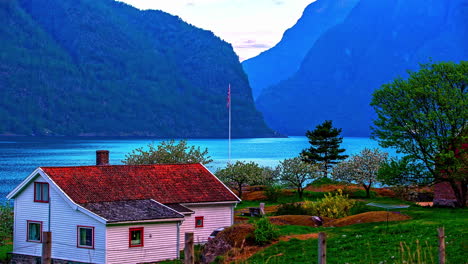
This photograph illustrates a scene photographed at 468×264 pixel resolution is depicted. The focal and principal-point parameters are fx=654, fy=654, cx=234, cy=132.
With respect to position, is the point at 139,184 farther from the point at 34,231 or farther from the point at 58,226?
the point at 34,231

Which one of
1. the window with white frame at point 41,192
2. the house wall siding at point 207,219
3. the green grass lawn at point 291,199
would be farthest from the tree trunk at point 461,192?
the window with white frame at point 41,192

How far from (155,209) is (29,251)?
354 inches

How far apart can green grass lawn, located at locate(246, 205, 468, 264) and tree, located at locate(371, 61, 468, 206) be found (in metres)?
15.5

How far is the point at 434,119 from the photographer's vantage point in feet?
169

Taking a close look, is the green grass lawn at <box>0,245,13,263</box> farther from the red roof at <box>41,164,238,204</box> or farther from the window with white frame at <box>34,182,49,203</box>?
the red roof at <box>41,164,238,204</box>

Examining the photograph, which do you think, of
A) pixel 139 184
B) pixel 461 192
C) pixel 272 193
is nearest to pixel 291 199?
pixel 272 193

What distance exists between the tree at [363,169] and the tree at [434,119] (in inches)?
621

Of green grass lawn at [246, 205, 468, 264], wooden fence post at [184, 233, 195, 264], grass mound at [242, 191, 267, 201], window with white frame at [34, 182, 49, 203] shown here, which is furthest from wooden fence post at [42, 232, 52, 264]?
grass mound at [242, 191, 267, 201]

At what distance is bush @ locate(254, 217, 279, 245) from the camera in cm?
3506

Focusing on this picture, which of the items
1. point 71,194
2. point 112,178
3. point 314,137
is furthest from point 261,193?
point 71,194

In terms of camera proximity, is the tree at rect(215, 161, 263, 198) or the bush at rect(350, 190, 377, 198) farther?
the tree at rect(215, 161, 263, 198)

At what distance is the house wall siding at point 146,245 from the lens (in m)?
38.0

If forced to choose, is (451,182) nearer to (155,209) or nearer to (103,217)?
(155,209)

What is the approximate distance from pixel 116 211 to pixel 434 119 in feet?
86.8
